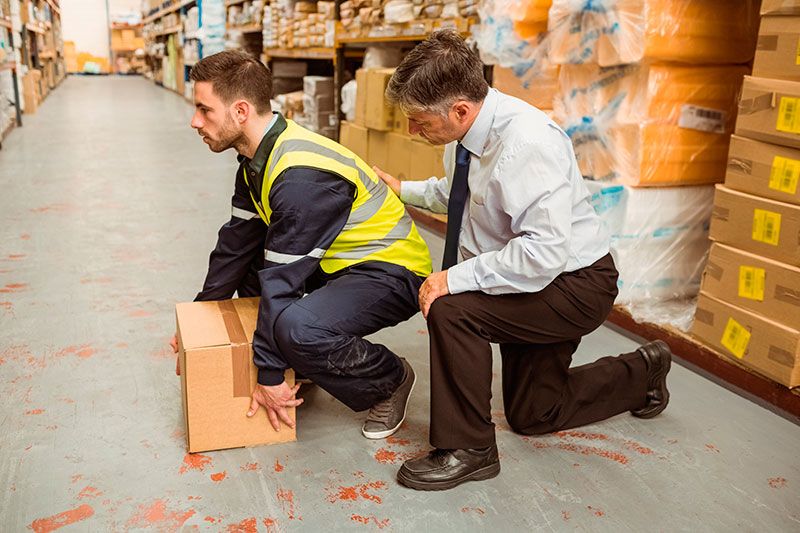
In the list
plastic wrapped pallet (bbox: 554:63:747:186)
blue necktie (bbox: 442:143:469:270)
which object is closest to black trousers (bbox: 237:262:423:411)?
blue necktie (bbox: 442:143:469:270)

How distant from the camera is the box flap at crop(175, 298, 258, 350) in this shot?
1735 millimetres

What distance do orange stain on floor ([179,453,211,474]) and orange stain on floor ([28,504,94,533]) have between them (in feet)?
0.75

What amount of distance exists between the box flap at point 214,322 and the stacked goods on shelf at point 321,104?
416 centimetres

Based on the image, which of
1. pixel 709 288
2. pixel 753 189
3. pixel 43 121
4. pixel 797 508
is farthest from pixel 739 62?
pixel 43 121

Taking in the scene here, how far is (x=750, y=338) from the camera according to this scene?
2170mm

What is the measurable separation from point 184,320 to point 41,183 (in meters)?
3.82

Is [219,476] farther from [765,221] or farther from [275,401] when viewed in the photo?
[765,221]

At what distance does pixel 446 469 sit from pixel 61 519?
2.78 ft

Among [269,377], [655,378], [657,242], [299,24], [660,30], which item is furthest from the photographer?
[299,24]

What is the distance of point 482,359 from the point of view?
164 cm

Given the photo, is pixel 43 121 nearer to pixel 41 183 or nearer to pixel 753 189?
pixel 41 183

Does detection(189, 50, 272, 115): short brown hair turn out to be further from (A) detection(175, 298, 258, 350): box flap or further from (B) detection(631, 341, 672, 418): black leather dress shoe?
(B) detection(631, 341, 672, 418): black leather dress shoe

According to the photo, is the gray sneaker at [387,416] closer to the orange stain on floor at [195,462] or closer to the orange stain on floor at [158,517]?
the orange stain on floor at [195,462]

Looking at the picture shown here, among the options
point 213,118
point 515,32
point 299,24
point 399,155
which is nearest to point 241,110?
point 213,118
